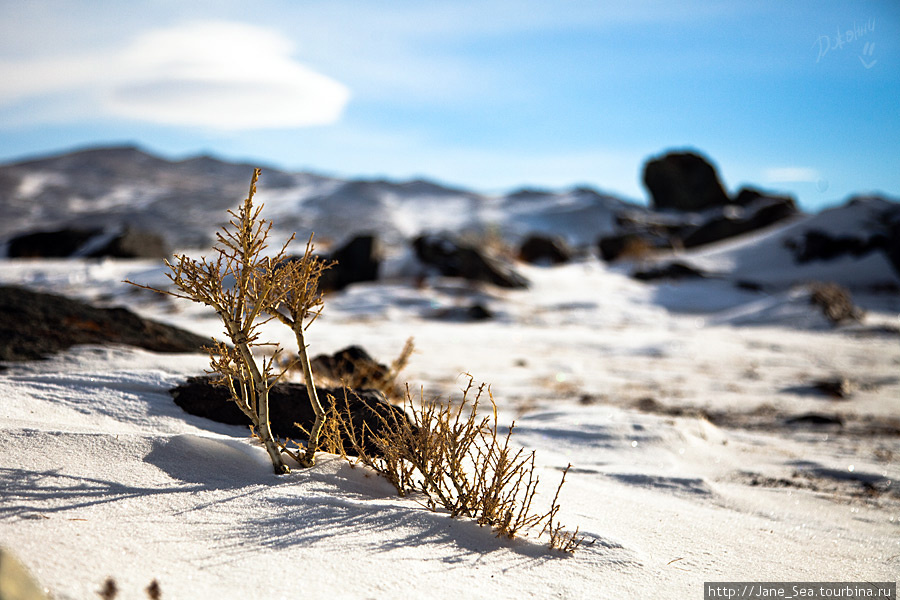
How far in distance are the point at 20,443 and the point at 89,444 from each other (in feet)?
0.57

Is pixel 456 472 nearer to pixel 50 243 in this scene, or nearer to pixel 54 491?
pixel 54 491

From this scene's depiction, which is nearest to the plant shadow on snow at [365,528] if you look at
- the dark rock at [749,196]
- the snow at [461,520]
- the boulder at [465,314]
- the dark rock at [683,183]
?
the snow at [461,520]

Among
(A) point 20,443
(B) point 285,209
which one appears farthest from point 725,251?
(B) point 285,209

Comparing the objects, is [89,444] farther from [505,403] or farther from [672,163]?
[672,163]

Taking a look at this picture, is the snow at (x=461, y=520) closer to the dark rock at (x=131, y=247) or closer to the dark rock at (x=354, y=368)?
the dark rock at (x=354, y=368)

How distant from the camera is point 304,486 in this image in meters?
1.88

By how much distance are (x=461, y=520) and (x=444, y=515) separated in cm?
5

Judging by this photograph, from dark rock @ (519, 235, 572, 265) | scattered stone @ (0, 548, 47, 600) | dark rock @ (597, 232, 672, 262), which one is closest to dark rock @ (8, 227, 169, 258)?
dark rock @ (519, 235, 572, 265)

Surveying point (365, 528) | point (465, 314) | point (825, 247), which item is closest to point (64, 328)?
point (365, 528)

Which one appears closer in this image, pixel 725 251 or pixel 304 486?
pixel 304 486

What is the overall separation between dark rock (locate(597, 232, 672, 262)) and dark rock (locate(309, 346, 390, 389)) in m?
10.1

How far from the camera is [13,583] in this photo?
3.10 feet

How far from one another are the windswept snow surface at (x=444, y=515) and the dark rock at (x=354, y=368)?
2.01 ft

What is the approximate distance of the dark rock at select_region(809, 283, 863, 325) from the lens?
7.68 metres
